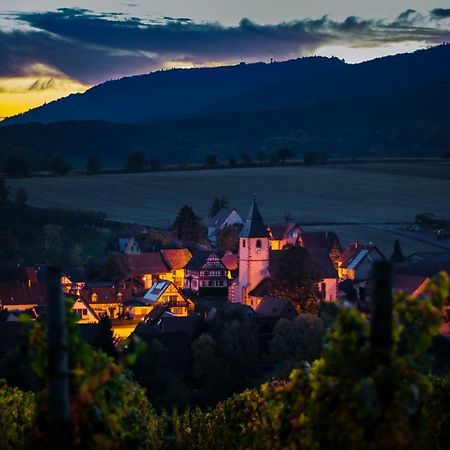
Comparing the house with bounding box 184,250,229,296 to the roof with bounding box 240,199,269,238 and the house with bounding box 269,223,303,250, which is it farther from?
the house with bounding box 269,223,303,250

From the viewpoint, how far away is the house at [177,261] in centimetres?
6744

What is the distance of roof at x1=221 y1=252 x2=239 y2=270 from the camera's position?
222 feet

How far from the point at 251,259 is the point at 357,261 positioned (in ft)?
27.4

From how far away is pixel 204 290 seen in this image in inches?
2554

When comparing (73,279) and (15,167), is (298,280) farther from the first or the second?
(15,167)

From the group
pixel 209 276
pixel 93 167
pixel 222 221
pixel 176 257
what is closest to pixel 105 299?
pixel 209 276

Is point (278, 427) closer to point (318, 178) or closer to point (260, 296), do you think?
point (260, 296)

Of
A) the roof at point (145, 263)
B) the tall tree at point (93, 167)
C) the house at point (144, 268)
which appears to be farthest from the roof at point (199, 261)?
the tall tree at point (93, 167)

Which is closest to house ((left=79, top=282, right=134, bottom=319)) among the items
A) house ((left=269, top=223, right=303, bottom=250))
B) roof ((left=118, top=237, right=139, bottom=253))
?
roof ((left=118, top=237, right=139, bottom=253))

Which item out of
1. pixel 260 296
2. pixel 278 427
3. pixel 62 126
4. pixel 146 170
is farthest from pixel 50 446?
pixel 62 126

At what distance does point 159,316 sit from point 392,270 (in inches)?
1666

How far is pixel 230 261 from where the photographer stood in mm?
68750

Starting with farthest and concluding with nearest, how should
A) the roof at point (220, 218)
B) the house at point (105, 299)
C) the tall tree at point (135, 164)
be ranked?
the tall tree at point (135, 164)
the roof at point (220, 218)
the house at point (105, 299)

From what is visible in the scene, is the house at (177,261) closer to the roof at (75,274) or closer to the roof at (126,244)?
the roof at (126,244)
